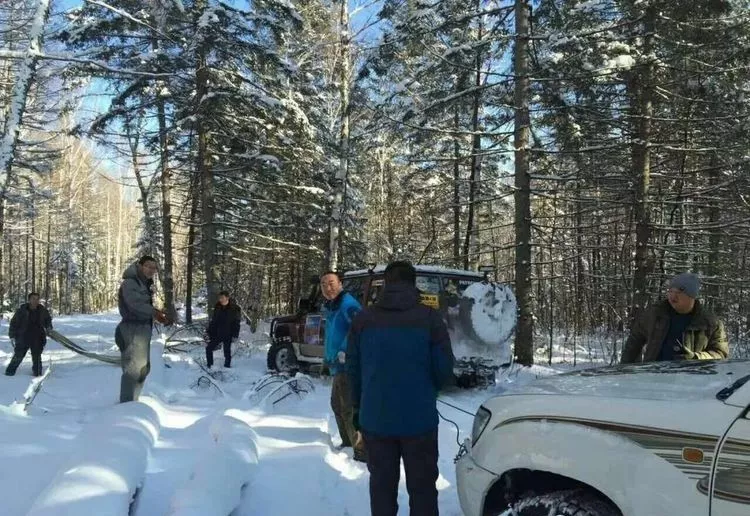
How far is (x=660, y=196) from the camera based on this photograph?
14.9m

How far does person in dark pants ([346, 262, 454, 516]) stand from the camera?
3.40 meters

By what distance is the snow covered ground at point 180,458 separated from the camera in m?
3.59

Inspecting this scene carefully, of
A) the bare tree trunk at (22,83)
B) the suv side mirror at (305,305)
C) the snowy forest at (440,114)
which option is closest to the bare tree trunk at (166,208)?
the snowy forest at (440,114)

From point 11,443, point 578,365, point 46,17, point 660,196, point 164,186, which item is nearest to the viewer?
point 11,443

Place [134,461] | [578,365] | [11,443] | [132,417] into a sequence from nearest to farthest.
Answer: [134,461]
[11,443]
[132,417]
[578,365]

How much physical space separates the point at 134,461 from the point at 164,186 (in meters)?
17.8

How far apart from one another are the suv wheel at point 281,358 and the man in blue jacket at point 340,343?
20.5 ft

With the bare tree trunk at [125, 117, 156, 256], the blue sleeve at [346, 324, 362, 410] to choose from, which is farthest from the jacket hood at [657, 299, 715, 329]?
the bare tree trunk at [125, 117, 156, 256]

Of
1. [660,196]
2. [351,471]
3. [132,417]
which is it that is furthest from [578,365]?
[132,417]

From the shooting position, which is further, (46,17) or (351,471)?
(46,17)

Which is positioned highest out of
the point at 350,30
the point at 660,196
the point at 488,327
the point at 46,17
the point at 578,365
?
the point at 350,30

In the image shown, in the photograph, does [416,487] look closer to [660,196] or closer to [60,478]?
[60,478]

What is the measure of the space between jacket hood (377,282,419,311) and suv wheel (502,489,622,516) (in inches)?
47.6

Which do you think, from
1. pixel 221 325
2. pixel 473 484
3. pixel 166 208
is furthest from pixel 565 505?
Answer: pixel 166 208
